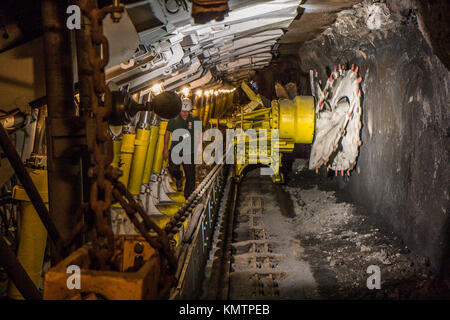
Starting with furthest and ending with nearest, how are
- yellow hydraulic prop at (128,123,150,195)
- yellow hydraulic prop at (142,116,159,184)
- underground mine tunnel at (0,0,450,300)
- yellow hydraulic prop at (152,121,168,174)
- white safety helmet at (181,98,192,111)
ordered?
yellow hydraulic prop at (152,121,168,174) → yellow hydraulic prop at (142,116,159,184) → white safety helmet at (181,98,192,111) → yellow hydraulic prop at (128,123,150,195) → underground mine tunnel at (0,0,450,300)

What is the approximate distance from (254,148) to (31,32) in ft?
16.0

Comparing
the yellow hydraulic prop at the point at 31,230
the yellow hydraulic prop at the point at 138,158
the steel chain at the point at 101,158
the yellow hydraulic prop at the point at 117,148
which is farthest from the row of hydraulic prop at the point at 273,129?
the steel chain at the point at 101,158

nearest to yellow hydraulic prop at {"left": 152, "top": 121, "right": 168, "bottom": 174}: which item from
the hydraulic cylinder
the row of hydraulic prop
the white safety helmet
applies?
the white safety helmet

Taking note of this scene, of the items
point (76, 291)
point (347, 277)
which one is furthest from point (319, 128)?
point (76, 291)

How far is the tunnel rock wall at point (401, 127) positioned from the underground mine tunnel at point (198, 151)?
24 mm

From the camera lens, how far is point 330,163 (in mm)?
6250

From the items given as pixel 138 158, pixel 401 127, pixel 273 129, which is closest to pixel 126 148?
pixel 138 158

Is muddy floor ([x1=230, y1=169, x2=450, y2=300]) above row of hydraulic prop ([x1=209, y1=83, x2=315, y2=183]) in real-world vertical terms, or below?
below

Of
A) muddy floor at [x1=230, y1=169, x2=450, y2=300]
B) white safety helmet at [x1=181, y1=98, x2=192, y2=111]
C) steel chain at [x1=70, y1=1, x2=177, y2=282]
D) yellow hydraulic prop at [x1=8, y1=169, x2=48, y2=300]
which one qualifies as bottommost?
muddy floor at [x1=230, y1=169, x2=450, y2=300]

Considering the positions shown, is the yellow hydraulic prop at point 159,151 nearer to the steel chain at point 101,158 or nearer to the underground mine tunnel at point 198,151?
the underground mine tunnel at point 198,151

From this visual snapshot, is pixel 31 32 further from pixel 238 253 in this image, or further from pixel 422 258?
pixel 422 258

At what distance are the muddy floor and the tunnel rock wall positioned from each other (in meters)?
0.21

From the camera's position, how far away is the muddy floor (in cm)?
311

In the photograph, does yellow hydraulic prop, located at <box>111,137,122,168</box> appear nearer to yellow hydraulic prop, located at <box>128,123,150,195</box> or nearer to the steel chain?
yellow hydraulic prop, located at <box>128,123,150,195</box>
